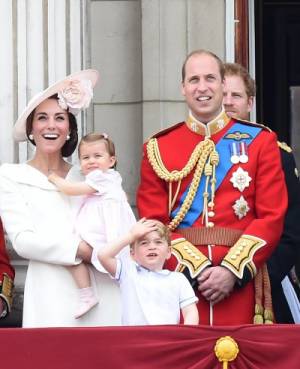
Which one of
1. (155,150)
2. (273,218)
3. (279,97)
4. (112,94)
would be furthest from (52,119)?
(279,97)

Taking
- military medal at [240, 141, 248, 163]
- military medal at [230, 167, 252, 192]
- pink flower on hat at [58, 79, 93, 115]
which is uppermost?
pink flower on hat at [58, 79, 93, 115]

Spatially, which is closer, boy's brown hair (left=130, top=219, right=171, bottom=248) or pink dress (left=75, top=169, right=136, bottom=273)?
boy's brown hair (left=130, top=219, right=171, bottom=248)

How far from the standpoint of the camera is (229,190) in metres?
8.88

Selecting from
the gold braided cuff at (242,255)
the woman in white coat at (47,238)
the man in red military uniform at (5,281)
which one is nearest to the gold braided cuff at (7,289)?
the man in red military uniform at (5,281)

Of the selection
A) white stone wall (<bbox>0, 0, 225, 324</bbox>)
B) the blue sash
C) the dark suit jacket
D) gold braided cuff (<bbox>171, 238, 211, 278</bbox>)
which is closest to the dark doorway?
white stone wall (<bbox>0, 0, 225, 324</bbox>)

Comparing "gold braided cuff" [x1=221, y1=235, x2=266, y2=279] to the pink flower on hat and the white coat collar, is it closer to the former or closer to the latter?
the white coat collar

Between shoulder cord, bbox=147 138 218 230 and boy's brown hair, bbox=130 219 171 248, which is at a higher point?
shoulder cord, bbox=147 138 218 230

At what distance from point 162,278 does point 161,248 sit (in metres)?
0.14

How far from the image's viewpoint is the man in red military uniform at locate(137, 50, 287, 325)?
8.73m

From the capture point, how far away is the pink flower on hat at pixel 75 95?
8992mm

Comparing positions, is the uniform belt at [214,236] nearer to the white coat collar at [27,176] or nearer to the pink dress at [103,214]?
the pink dress at [103,214]

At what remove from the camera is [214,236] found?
8.84 m

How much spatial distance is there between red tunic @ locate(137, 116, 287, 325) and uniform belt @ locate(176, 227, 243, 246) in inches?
0.8

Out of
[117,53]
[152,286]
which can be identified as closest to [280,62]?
[117,53]
